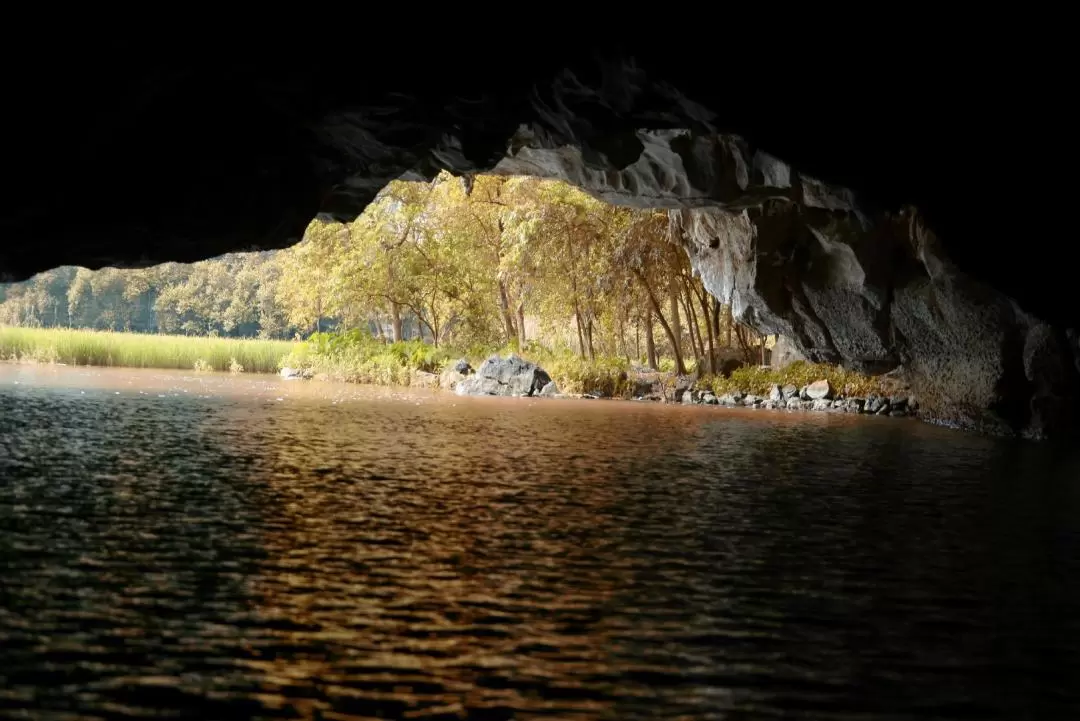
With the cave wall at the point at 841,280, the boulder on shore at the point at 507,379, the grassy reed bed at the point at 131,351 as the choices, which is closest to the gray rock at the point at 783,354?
the cave wall at the point at 841,280

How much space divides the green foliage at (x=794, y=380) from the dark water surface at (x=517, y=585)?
14.0m

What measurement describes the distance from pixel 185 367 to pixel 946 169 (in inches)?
1163

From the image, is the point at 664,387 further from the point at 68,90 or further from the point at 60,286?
the point at 60,286

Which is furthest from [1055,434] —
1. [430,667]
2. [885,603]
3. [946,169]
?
[430,667]

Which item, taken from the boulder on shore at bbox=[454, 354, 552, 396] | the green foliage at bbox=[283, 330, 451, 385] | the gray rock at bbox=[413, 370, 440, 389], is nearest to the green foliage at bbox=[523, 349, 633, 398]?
the boulder on shore at bbox=[454, 354, 552, 396]

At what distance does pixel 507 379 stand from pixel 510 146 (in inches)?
553

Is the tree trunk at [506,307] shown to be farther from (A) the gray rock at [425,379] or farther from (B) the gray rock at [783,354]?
(B) the gray rock at [783,354]

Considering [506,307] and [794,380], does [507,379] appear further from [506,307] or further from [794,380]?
[506,307]

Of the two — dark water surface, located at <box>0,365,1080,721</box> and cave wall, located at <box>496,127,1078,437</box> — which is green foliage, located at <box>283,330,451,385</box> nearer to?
cave wall, located at <box>496,127,1078,437</box>

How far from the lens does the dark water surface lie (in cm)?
380

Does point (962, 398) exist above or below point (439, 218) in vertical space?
below

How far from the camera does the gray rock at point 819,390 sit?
2542 centimetres

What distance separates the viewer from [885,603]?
5453mm

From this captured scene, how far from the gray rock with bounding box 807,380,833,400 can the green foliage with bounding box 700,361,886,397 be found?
33 centimetres
